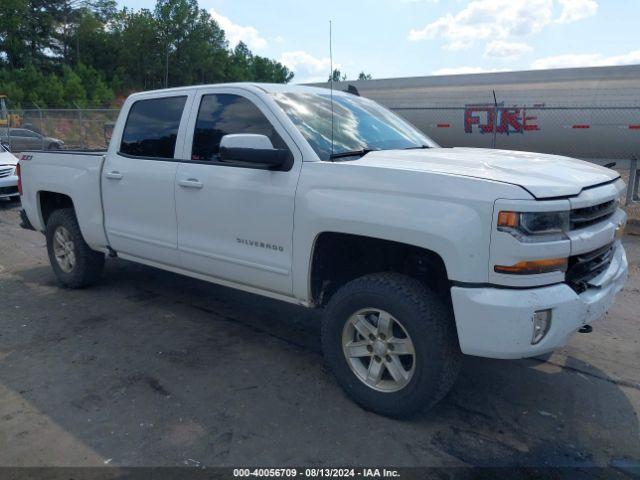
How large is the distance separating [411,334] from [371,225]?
25.8 inches

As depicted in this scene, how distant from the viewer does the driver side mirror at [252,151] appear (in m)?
3.71

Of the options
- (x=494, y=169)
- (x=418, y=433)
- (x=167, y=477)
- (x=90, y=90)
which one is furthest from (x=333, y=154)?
(x=90, y=90)

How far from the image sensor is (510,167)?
3.38m

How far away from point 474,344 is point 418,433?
0.68 meters

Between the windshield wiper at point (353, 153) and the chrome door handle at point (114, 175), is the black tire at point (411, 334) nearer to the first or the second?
the windshield wiper at point (353, 153)

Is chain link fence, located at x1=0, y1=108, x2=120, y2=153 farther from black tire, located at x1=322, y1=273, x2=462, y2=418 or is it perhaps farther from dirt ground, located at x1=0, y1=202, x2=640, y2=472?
black tire, located at x1=322, y1=273, x2=462, y2=418

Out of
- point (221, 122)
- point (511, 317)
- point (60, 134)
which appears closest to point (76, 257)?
point (221, 122)

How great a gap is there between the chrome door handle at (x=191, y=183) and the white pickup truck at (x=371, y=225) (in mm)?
18

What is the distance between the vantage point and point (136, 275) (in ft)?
21.9

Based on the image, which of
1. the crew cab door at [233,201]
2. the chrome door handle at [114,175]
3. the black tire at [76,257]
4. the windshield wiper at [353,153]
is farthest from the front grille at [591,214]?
the black tire at [76,257]

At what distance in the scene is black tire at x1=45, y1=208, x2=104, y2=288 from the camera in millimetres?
5863

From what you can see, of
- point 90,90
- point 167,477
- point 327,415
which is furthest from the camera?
point 90,90

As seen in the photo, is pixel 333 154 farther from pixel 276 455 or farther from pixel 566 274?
pixel 276 455

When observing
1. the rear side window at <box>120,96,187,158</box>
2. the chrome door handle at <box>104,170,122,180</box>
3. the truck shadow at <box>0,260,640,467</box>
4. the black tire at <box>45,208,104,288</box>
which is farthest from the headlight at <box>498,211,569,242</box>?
the black tire at <box>45,208,104,288</box>
